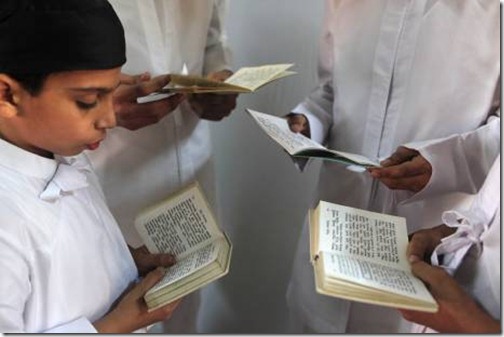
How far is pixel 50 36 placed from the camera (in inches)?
28.7

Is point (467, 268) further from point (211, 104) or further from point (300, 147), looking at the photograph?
point (211, 104)

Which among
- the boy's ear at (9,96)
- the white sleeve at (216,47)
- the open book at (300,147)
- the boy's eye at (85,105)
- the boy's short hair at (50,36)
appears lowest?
the open book at (300,147)

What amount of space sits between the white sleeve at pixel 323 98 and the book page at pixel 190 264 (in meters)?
0.39

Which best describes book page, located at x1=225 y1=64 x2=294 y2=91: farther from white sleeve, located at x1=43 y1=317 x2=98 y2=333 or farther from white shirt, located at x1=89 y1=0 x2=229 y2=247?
white sleeve, located at x1=43 y1=317 x2=98 y2=333

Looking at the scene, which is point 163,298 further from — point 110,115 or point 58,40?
point 58,40

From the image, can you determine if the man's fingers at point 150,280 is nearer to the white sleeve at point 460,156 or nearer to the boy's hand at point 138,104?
the boy's hand at point 138,104

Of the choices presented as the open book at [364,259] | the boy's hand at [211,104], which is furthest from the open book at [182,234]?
the boy's hand at [211,104]

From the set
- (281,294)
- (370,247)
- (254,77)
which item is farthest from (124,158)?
(281,294)

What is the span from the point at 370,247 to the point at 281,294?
1.10 m

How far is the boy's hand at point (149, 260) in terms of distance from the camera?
978 millimetres

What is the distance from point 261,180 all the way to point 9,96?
110 cm

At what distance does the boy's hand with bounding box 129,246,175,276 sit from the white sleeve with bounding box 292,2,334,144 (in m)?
0.42

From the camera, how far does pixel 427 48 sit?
1.05 m

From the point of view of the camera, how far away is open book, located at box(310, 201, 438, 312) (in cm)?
70
